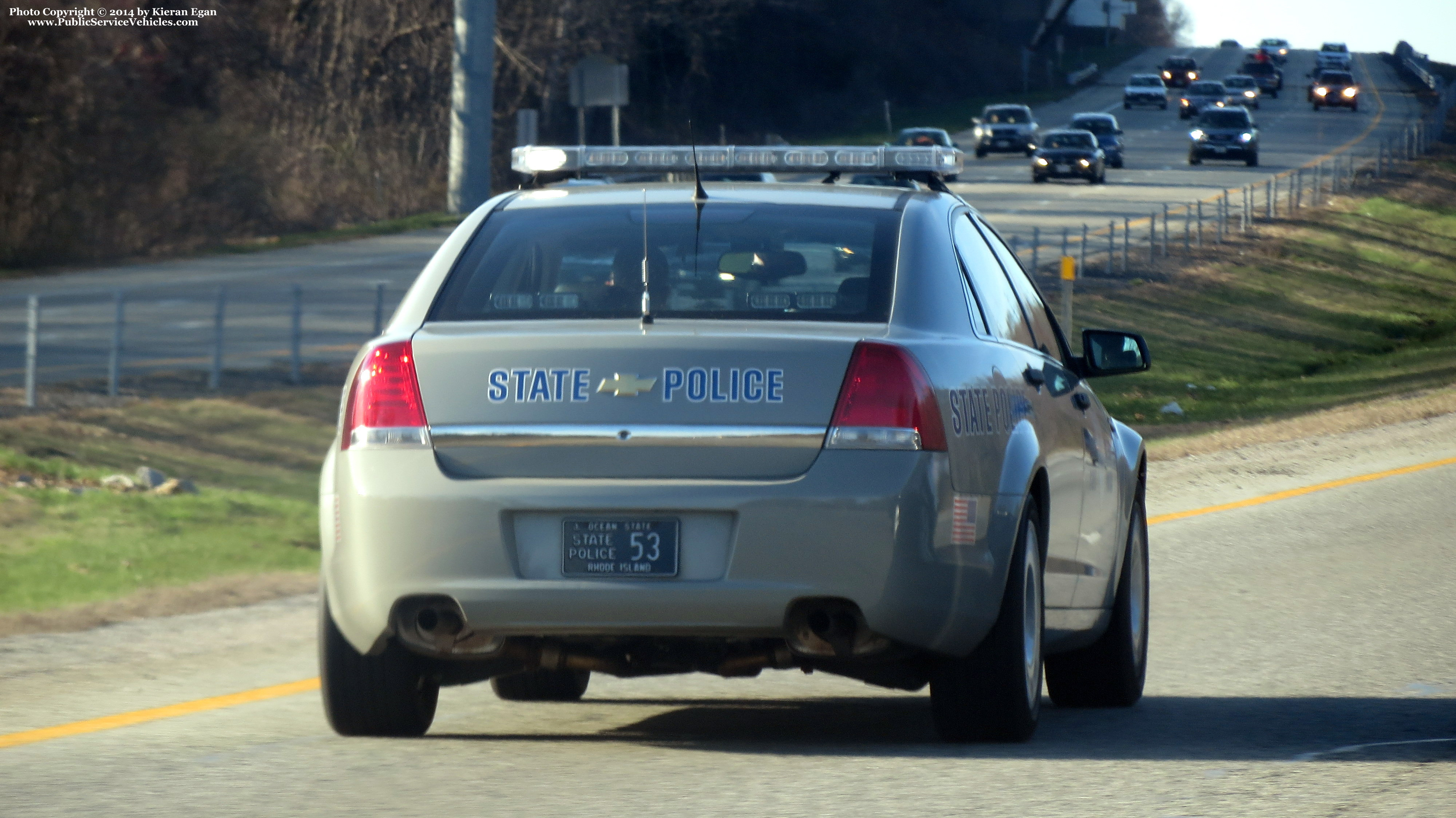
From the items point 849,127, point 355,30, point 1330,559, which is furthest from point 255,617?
point 849,127

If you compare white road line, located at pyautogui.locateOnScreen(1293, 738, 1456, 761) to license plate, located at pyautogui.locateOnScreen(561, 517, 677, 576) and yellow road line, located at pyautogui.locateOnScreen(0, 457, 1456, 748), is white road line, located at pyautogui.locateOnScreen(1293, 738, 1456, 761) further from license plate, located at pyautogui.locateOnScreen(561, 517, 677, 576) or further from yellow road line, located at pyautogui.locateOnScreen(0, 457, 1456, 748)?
yellow road line, located at pyautogui.locateOnScreen(0, 457, 1456, 748)

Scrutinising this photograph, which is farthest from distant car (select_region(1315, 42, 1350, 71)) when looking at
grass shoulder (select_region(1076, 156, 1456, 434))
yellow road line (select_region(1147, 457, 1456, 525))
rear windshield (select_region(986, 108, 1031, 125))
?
yellow road line (select_region(1147, 457, 1456, 525))

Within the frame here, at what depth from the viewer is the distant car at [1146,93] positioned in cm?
9794

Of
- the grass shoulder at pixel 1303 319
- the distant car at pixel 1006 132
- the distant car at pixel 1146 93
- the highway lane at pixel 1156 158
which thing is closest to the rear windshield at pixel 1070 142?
the highway lane at pixel 1156 158

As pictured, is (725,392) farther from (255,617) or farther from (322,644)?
(255,617)

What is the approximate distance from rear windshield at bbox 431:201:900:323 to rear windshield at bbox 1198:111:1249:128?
62085mm

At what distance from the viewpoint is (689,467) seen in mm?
6055

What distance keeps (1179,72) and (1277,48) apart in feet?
80.4

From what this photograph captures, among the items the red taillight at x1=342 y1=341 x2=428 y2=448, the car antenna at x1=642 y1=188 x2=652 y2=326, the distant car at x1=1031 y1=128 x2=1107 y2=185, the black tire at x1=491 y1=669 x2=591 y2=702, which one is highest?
the car antenna at x1=642 y1=188 x2=652 y2=326

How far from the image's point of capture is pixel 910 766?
647 centimetres

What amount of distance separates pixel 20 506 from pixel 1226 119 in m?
57.6

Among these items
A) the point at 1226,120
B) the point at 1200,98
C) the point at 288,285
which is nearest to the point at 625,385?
the point at 288,285

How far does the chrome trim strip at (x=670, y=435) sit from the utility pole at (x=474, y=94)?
94.6 feet

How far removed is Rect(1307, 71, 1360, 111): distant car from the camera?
303ft
